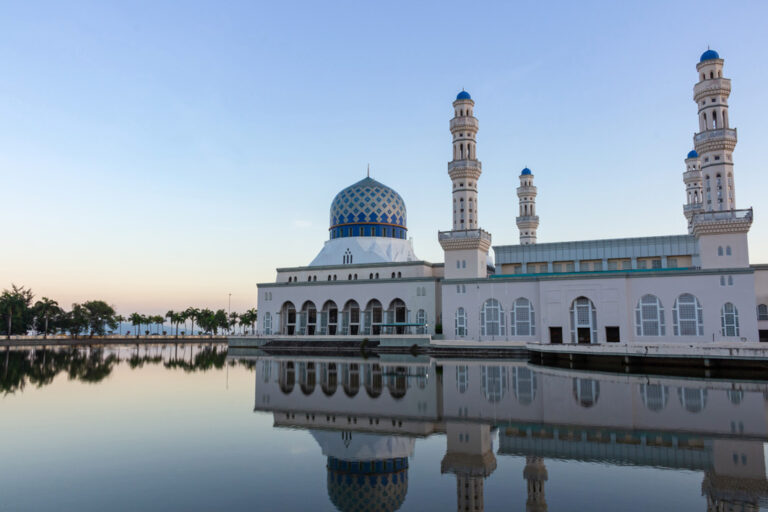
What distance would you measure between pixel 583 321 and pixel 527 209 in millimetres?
18060

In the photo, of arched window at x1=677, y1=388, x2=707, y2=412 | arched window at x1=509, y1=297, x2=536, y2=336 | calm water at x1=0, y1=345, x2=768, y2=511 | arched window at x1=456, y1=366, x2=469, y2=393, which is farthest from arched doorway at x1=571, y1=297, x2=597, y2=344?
arched window at x1=677, y1=388, x2=707, y2=412

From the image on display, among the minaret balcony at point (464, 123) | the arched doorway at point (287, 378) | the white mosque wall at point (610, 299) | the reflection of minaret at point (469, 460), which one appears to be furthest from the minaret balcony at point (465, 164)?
the reflection of minaret at point (469, 460)

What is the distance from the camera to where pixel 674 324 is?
35.4 metres

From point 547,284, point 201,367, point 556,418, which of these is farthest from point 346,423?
point 547,284

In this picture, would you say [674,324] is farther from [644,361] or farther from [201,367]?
[201,367]

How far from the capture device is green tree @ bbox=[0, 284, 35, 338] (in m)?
66.6

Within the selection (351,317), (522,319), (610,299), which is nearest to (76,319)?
(351,317)

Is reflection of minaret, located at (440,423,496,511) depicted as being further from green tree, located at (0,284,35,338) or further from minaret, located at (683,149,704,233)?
green tree, located at (0,284,35,338)

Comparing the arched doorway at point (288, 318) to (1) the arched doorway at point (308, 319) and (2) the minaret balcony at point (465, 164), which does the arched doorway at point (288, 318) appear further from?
(2) the minaret balcony at point (465, 164)

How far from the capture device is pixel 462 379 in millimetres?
21891

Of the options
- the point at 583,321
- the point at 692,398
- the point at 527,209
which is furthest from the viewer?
the point at 527,209

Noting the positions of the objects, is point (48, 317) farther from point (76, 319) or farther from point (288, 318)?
point (288, 318)

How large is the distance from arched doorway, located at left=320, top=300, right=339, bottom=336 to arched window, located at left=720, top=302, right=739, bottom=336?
30.2 meters

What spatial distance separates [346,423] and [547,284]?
29.3 m
